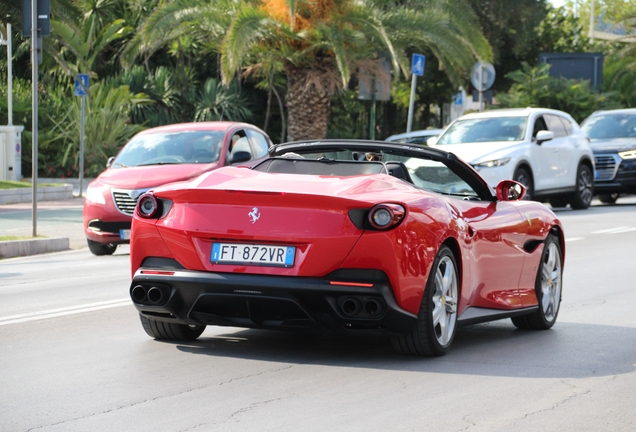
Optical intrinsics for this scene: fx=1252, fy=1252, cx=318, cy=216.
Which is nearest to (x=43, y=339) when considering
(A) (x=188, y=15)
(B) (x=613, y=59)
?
(A) (x=188, y=15)

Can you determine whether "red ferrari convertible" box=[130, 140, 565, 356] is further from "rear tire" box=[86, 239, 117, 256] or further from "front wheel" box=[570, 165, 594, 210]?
"front wheel" box=[570, 165, 594, 210]

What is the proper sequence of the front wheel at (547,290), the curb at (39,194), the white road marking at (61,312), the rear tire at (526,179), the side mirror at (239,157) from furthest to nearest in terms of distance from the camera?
the curb at (39,194) → the rear tire at (526,179) → the side mirror at (239,157) → the white road marking at (61,312) → the front wheel at (547,290)

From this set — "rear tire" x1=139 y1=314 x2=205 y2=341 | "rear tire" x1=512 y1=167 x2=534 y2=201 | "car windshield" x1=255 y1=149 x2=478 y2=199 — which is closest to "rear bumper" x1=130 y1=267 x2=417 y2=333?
"rear tire" x1=139 y1=314 x2=205 y2=341

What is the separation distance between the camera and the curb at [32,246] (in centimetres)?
1582

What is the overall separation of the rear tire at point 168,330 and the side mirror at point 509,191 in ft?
7.17

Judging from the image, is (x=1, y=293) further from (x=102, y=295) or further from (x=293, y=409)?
(x=293, y=409)

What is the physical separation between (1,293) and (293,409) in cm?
577

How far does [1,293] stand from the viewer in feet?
35.9

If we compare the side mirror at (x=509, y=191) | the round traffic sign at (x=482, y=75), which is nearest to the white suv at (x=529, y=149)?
the round traffic sign at (x=482, y=75)

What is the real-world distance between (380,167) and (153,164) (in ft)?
29.8

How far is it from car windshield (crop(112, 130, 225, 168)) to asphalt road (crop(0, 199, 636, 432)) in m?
6.47

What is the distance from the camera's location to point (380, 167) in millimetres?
7473

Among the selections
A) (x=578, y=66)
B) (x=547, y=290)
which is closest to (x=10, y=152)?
(x=578, y=66)

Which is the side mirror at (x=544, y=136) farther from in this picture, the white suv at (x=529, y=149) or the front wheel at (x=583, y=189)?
the front wheel at (x=583, y=189)
